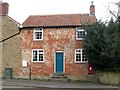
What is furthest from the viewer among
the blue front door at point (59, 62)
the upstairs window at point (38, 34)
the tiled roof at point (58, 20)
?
the upstairs window at point (38, 34)

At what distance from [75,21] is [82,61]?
4.49 metres

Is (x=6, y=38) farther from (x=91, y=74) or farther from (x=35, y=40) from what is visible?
(x=91, y=74)

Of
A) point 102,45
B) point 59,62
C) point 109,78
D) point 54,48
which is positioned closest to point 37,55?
point 54,48

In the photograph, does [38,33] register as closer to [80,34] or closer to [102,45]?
[80,34]

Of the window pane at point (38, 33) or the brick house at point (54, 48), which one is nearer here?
the brick house at point (54, 48)

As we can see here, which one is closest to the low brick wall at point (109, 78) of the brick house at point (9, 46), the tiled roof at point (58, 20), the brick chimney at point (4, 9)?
the tiled roof at point (58, 20)

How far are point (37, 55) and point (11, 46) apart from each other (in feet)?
11.2

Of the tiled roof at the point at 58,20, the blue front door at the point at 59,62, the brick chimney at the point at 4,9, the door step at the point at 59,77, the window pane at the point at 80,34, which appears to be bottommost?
the door step at the point at 59,77

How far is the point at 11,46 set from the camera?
36.5m

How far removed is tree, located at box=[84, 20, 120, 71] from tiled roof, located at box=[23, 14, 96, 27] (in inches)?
94.4

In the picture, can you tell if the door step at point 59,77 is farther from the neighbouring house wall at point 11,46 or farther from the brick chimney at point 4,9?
the brick chimney at point 4,9

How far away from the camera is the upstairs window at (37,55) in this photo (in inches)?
1387

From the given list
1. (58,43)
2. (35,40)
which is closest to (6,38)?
(35,40)

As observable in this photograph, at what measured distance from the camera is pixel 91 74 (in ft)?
111
